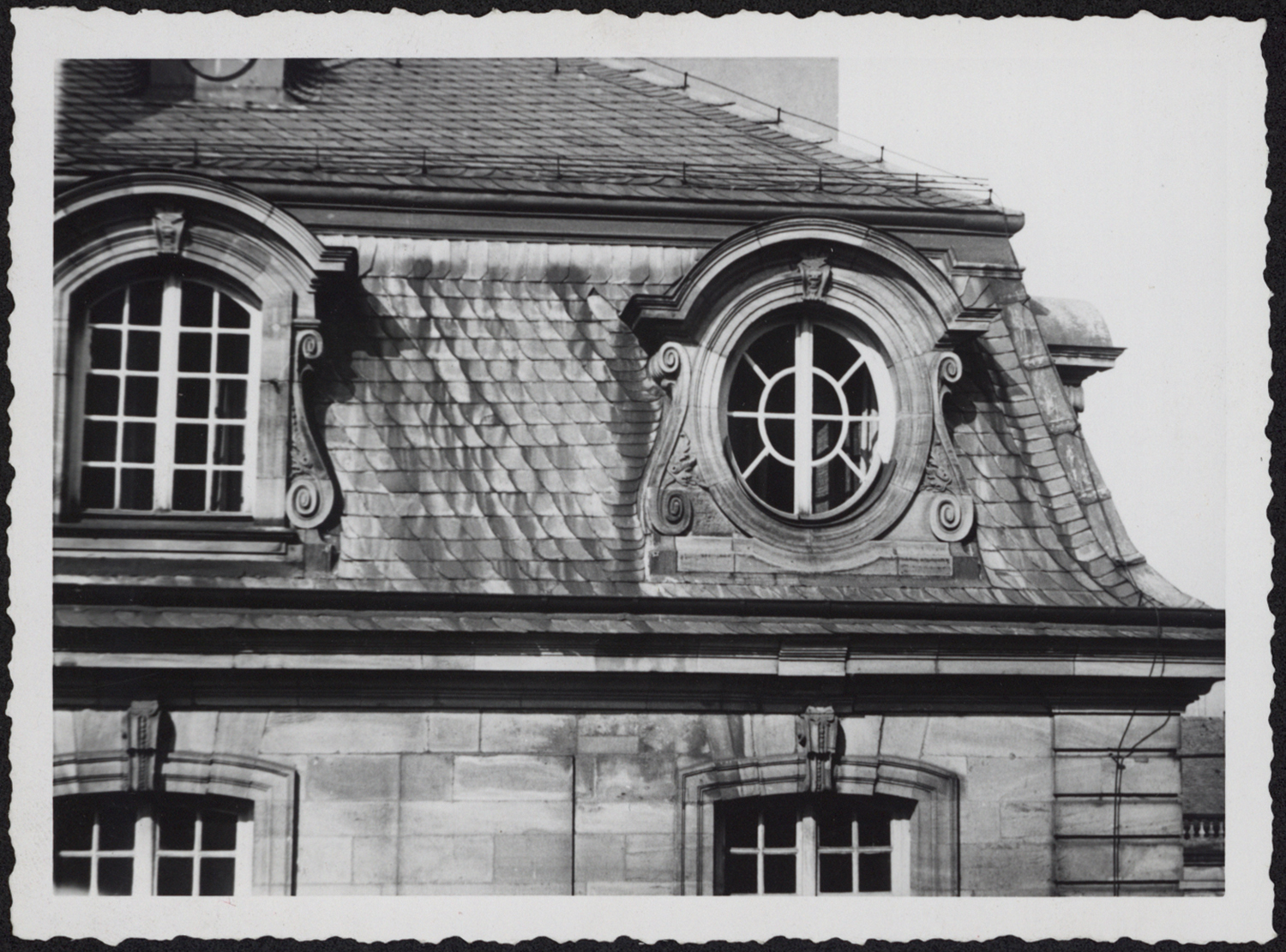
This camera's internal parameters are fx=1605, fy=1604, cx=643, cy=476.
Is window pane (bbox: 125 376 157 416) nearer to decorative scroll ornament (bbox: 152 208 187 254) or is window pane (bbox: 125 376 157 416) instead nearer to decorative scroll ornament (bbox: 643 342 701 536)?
decorative scroll ornament (bbox: 152 208 187 254)

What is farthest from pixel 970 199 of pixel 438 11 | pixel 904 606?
pixel 438 11

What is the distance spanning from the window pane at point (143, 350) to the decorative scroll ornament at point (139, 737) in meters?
2.00

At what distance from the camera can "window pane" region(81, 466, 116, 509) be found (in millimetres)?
9469

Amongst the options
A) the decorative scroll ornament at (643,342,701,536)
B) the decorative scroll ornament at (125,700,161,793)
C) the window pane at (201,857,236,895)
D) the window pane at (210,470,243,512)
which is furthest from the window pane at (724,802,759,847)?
the window pane at (210,470,243,512)

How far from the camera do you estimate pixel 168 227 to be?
948 centimetres

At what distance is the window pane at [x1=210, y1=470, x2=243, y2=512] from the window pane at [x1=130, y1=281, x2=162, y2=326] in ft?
3.34

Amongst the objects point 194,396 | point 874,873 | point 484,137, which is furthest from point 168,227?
point 874,873

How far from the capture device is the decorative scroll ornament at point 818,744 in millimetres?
9477

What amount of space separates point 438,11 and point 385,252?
1.77m

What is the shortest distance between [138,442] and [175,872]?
2547 mm

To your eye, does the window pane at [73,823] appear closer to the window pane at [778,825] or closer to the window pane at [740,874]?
the window pane at [740,874]

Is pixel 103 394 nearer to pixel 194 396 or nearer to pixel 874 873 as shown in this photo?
pixel 194 396

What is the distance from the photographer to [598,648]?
30.6 feet

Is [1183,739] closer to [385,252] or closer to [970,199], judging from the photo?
[970,199]
